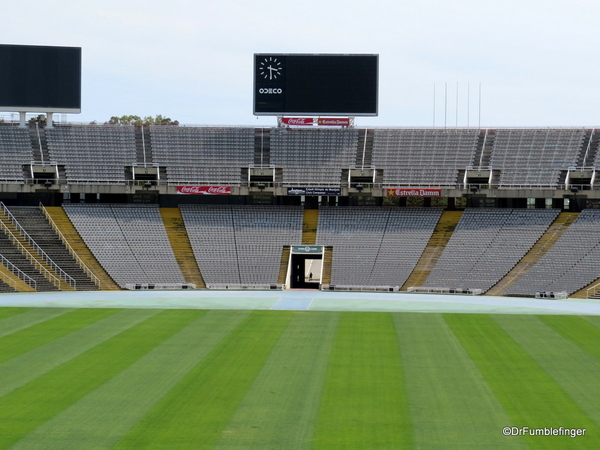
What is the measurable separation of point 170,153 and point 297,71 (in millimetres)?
11139

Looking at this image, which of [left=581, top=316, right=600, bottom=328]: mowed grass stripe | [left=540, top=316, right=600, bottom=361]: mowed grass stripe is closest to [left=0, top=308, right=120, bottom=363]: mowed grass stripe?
[left=540, top=316, right=600, bottom=361]: mowed grass stripe

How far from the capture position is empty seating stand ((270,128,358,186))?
57562mm

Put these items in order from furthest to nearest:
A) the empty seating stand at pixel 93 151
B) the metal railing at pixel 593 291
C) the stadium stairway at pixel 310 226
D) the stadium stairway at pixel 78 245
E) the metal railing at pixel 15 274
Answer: the empty seating stand at pixel 93 151, the stadium stairway at pixel 310 226, the stadium stairway at pixel 78 245, the metal railing at pixel 15 274, the metal railing at pixel 593 291

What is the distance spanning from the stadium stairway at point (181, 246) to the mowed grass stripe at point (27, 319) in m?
12.5

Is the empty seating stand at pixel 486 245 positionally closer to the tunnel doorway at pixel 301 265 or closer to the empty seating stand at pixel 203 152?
the tunnel doorway at pixel 301 265

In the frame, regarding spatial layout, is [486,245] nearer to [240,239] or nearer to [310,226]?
[310,226]

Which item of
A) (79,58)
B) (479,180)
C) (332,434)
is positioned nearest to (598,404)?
(332,434)

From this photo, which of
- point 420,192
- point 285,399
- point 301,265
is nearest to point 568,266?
point 420,192

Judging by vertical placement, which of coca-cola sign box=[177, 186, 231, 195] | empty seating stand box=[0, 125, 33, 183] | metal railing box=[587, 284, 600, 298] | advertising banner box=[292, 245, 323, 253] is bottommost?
metal railing box=[587, 284, 600, 298]

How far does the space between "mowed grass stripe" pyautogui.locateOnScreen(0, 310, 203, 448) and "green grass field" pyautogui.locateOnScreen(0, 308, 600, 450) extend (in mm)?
58

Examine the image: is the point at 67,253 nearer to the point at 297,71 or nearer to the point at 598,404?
the point at 297,71

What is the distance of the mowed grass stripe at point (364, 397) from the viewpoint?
19.1 m

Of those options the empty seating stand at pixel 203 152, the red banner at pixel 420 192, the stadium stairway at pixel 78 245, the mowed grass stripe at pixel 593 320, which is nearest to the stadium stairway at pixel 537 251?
the red banner at pixel 420 192

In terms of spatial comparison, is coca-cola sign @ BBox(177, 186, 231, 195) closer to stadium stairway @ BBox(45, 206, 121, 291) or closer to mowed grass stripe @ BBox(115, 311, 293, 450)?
stadium stairway @ BBox(45, 206, 121, 291)
